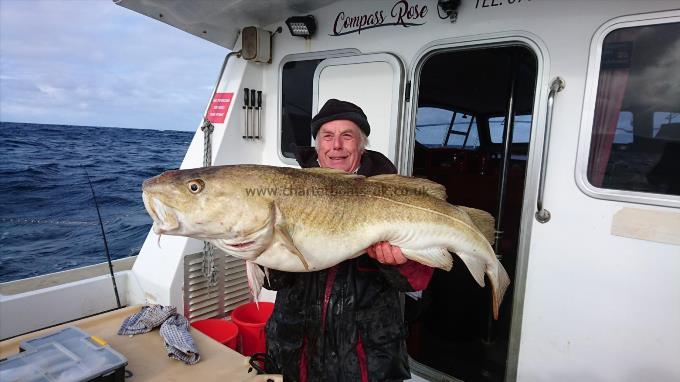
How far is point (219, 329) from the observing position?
4023 mm

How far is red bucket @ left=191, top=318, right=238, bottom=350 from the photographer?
12.6 ft

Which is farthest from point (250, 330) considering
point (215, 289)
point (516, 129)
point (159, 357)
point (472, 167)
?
point (516, 129)

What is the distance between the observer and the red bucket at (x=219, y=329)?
3843mm

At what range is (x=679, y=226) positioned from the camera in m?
2.52

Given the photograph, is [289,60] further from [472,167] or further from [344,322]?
[344,322]

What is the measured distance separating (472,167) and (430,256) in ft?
11.2

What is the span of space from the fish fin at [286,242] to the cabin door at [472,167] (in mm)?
2480

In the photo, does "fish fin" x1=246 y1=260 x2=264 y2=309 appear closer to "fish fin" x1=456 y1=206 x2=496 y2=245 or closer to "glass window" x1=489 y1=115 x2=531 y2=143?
"fish fin" x1=456 y1=206 x2=496 y2=245

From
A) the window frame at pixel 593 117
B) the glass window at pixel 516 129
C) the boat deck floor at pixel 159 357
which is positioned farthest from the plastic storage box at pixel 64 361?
the glass window at pixel 516 129

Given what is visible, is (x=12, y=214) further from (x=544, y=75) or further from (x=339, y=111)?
(x=544, y=75)

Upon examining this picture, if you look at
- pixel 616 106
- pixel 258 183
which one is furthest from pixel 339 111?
pixel 616 106

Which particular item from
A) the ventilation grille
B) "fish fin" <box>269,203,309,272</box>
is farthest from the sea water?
"fish fin" <box>269,203,309,272</box>

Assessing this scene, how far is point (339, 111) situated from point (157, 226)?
4.39 feet

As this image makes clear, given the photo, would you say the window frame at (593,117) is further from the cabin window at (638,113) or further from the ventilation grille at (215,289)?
the ventilation grille at (215,289)
